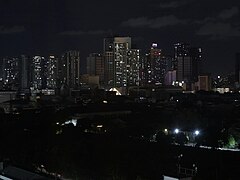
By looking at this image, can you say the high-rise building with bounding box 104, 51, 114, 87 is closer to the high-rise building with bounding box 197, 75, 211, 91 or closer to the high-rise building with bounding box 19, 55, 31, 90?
the high-rise building with bounding box 19, 55, 31, 90

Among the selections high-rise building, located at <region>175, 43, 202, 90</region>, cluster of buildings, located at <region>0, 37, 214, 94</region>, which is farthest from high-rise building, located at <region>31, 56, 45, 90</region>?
high-rise building, located at <region>175, 43, 202, 90</region>

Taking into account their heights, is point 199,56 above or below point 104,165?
above

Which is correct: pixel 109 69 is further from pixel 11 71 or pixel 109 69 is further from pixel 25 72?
pixel 11 71

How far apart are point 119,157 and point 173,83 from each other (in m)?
21.0

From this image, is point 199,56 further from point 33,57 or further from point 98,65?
point 33,57

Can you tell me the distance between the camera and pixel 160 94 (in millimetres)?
22109

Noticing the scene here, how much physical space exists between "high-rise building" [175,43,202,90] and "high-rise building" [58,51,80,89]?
613 cm

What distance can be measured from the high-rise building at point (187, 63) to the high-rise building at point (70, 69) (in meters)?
6.13

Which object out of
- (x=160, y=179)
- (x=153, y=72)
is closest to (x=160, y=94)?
(x=153, y=72)

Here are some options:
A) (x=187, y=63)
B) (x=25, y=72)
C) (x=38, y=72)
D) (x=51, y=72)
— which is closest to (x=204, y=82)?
(x=187, y=63)

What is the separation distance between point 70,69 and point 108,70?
206 cm

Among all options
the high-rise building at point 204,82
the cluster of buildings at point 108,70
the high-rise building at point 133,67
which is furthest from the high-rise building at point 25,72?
the high-rise building at point 204,82

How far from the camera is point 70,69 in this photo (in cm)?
2411

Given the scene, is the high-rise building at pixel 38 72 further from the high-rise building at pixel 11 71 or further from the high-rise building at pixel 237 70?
the high-rise building at pixel 237 70
